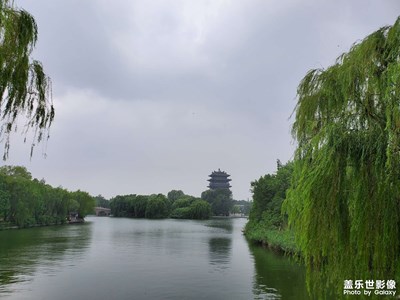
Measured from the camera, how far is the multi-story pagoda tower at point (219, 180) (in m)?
160

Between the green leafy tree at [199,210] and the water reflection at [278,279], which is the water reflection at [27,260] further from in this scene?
the green leafy tree at [199,210]

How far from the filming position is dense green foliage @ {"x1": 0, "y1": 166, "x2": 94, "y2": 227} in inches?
2013

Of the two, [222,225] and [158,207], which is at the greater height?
[158,207]

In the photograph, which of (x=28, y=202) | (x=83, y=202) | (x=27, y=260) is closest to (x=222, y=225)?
(x=83, y=202)

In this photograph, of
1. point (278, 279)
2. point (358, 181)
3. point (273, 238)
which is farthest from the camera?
point (273, 238)

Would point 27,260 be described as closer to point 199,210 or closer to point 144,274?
point 144,274

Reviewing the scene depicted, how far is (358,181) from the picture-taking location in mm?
5777

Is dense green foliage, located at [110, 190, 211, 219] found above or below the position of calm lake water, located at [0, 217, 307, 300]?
above

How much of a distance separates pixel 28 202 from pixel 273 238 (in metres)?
38.5

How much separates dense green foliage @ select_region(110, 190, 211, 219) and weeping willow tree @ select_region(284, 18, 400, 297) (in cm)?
9259

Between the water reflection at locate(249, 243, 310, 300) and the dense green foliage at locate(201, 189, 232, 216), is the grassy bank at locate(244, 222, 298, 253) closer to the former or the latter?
the water reflection at locate(249, 243, 310, 300)

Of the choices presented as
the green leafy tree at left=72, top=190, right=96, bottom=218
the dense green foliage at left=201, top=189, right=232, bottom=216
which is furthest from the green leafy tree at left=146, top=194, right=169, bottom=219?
the dense green foliage at left=201, top=189, right=232, bottom=216

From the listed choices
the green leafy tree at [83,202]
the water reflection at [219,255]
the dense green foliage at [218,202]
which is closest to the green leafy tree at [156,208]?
the green leafy tree at [83,202]

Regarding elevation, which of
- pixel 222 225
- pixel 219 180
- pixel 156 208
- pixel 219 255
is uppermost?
pixel 219 180
